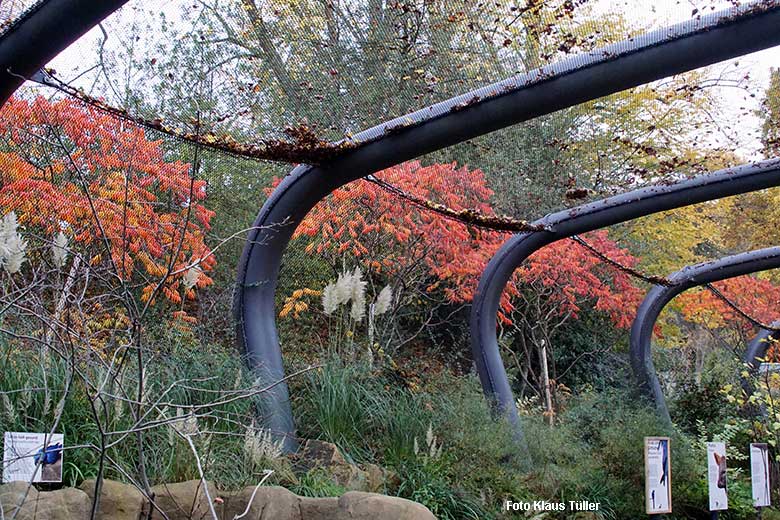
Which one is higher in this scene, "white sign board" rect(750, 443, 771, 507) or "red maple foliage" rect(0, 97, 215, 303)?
"red maple foliage" rect(0, 97, 215, 303)

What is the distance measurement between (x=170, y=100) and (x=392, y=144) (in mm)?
1326

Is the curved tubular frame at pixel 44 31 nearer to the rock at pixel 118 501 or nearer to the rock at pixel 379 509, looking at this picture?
the rock at pixel 118 501

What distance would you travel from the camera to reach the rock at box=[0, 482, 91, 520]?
117 inches

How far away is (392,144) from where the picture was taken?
456cm

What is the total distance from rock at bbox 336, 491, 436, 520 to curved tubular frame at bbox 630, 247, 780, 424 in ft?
18.4

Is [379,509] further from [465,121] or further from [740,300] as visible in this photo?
[740,300]

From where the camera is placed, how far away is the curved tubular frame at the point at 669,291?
8.61m

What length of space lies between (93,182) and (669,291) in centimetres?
636

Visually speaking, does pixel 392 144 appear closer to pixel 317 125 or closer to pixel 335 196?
pixel 317 125

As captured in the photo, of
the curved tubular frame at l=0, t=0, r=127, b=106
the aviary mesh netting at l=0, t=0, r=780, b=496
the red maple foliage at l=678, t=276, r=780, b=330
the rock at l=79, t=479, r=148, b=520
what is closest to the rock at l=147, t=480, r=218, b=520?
the rock at l=79, t=479, r=148, b=520

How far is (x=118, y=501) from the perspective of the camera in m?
3.38

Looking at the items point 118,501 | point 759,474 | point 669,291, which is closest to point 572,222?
point 759,474

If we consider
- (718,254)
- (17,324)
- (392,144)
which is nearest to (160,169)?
(17,324)

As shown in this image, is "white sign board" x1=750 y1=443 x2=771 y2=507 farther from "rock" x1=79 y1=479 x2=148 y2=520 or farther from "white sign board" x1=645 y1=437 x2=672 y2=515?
"rock" x1=79 y1=479 x2=148 y2=520
